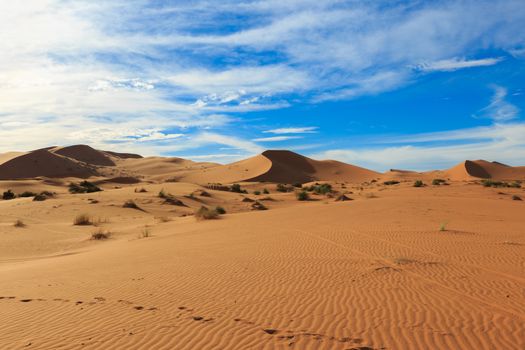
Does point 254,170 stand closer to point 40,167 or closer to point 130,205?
point 40,167

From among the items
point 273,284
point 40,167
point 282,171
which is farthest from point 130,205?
point 40,167

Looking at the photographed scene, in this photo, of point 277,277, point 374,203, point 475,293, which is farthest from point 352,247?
point 374,203

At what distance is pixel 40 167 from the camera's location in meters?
61.4

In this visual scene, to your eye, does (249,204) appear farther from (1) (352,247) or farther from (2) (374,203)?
(1) (352,247)

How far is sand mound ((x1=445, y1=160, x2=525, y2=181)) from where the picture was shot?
67000 mm

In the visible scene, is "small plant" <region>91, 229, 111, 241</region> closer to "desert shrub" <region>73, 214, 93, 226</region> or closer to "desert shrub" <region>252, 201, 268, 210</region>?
"desert shrub" <region>73, 214, 93, 226</region>

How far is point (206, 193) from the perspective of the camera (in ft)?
111

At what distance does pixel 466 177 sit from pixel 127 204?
53.2 meters

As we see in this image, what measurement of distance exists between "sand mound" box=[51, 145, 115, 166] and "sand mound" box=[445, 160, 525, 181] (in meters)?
63.0

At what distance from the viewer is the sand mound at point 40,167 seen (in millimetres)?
58656

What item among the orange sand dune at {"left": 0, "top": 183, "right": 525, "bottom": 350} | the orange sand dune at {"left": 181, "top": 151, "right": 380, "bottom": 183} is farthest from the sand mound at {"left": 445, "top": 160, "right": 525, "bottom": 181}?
the orange sand dune at {"left": 0, "top": 183, "right": 525, "bottom": 350}

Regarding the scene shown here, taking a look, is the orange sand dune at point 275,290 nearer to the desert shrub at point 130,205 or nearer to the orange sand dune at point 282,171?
the desert shrub at point 130,205

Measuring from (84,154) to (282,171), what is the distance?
46130 mm

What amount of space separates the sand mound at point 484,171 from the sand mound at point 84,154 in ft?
207
